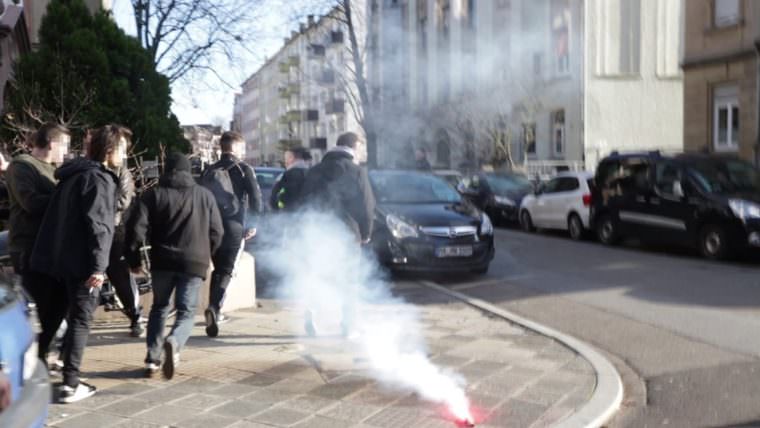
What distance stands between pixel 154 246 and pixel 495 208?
15.1 metres

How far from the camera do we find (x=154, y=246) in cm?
543

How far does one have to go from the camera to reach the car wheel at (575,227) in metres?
15.8

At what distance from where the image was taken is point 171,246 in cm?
539

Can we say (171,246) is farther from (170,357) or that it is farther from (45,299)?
(45,299)

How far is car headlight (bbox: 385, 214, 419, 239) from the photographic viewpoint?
9945mm

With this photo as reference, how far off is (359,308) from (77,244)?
3702mm

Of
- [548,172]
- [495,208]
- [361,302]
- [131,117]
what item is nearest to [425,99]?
[548,172]

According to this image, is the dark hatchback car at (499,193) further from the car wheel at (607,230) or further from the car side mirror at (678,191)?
the car side mirror at (678,191)

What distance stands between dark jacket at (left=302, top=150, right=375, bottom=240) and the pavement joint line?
186cm

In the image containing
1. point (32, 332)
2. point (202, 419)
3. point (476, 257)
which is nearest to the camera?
point (32, 332)

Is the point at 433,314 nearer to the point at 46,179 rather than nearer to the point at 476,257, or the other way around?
the point at 476,257

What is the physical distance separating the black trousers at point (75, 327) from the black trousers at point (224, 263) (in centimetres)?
185

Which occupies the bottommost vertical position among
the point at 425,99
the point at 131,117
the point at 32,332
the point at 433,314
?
the point at 433,314

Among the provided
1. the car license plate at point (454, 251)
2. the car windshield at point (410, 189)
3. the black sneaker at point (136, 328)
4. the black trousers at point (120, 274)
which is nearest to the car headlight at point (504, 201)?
the car windshield at point (410, 189)
